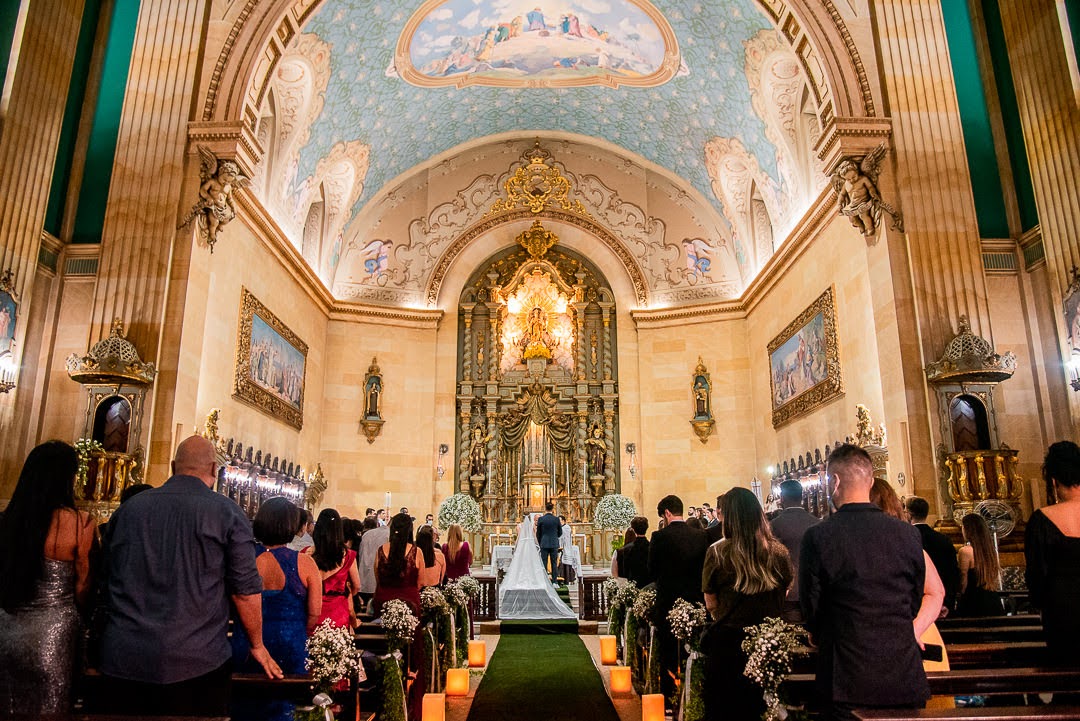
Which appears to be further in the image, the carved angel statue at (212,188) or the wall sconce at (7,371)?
the carved angel statue at (212,188)

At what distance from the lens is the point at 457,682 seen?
23.2 ft

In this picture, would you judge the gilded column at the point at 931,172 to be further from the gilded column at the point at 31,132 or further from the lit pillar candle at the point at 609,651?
the gilded column at the point at 31,132

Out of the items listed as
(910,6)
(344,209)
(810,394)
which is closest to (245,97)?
(344,209)

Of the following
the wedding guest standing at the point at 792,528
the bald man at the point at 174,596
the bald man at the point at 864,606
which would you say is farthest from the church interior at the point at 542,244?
the bald man at the point at 864,606

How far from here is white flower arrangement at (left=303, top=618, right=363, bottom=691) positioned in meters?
3.79

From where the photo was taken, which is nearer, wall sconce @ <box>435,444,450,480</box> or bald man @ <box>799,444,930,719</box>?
bald man @ <box>799,444,930,719</box>

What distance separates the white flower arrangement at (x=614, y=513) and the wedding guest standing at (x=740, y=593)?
14.5m

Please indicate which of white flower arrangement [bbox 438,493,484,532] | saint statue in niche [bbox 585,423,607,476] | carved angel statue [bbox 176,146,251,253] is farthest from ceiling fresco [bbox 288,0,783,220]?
white flower arrangement [bbox 438,493,484,532]

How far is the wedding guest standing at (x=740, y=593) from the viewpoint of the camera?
4.38 metres

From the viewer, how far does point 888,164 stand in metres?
12.0

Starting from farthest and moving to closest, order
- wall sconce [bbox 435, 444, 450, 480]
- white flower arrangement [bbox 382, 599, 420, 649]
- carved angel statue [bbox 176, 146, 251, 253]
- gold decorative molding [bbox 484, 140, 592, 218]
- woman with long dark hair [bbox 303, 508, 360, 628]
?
gold decorative molding [bbox 484, 140, 592, 218]
wall sconce [bbox 435, 444, 450, 480]
carved angel statue [bbox 176, 146, 251, 253]
white flower arrangement [bbox 382, 599, 420, 649]
woman with long dark hair [bbox 303, 508, 360, 628]

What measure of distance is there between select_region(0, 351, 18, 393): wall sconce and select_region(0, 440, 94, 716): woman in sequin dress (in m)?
7.66

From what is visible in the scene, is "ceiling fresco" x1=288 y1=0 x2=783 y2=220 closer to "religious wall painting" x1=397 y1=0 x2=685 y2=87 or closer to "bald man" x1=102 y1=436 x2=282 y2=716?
"religious wall painting" x1=397 y1=0 x2=685 y2=87

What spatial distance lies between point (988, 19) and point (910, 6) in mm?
1465
